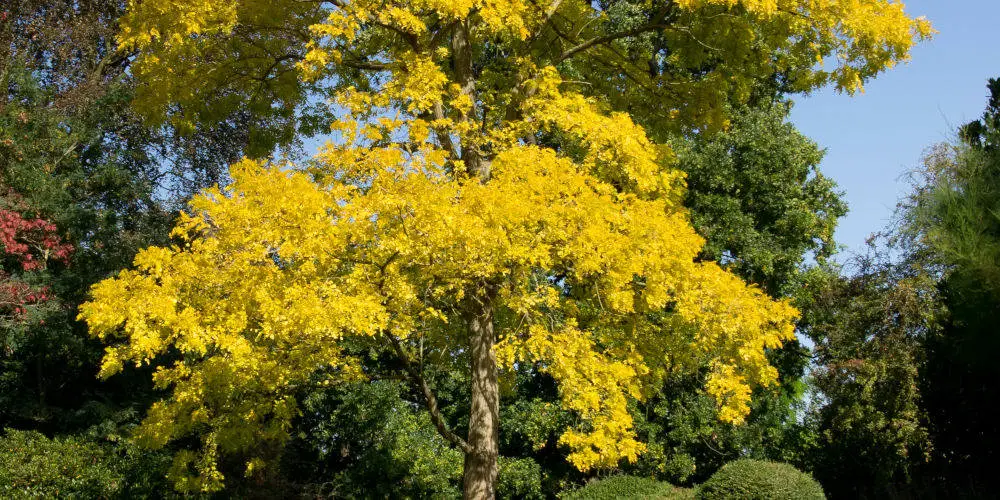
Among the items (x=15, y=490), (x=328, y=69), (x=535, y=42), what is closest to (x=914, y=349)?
(x=535, y=42)

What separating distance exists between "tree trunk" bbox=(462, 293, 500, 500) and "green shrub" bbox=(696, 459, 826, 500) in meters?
4.51

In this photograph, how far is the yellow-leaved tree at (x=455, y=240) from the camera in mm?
6977

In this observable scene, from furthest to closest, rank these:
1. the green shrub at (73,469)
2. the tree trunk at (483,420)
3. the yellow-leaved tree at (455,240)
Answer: the green shrub at (73,469) < the tree trunk at (483,420) < the yellow-leaved tree at (455,240)

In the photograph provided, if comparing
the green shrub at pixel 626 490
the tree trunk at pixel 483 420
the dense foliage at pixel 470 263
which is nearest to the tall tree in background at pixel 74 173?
the dense foliage at pixel 470 263

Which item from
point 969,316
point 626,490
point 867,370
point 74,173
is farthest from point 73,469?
point 867,370

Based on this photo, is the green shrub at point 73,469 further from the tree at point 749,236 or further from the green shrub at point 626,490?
the tree at point 749,236

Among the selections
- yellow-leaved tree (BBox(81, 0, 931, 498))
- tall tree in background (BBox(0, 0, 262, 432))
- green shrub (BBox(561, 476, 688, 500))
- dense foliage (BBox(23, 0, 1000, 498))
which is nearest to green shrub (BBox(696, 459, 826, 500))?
dense foliage (BBox(23, 0, 1000, 498))

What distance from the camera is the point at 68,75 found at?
15.6 m

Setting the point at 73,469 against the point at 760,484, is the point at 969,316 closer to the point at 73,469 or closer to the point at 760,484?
the point at 760,484

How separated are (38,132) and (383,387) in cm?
783

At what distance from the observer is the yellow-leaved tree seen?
275 inches

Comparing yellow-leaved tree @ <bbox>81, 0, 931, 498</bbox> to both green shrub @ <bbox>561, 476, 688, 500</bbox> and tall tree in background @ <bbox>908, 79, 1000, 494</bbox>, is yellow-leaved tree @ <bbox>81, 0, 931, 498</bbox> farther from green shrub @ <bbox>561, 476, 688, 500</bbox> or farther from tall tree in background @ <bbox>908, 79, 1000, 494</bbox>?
green shrub @ <bbox>561, 476, 688, 500</bbox>

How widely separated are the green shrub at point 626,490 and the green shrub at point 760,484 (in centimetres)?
139

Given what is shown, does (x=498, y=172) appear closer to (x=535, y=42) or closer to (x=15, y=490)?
(x=535, y=42)
